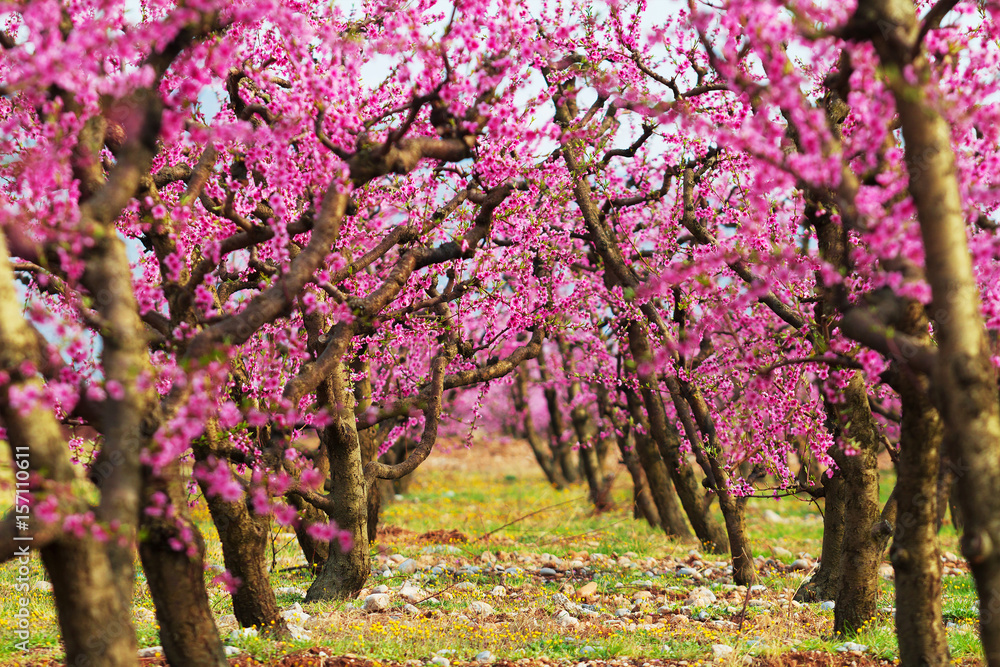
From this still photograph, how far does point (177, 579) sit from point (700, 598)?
21.0ft

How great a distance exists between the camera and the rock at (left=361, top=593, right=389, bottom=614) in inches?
322

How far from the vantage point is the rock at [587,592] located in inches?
376

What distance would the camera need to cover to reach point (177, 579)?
486cm

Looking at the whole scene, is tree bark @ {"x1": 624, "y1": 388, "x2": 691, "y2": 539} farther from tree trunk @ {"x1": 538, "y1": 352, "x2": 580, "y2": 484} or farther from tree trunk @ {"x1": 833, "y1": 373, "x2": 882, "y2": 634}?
tree trunk @ {"x1": 833, "y1": 373, "x2": 882, "y2": 634}

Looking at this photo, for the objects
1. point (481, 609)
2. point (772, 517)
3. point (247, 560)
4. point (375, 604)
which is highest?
point (247, 560)

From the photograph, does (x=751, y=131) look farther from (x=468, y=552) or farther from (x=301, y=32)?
(x=468, y=552)

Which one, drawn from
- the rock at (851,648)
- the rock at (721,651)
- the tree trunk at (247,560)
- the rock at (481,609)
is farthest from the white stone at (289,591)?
the rock at (851,648)

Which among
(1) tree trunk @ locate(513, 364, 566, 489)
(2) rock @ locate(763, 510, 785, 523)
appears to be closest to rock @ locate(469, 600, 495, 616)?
(2) rock @ locate(763, 510, 785, 523)

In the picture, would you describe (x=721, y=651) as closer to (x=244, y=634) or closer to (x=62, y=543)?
(x=244, y=634)

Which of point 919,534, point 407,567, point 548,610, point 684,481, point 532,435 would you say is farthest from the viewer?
point 532,435

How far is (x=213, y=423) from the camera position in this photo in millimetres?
5938

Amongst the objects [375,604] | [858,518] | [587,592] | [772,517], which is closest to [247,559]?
[375,604]

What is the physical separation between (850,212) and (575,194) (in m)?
6.76

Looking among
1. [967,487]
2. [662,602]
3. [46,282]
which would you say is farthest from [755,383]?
[46,282]
